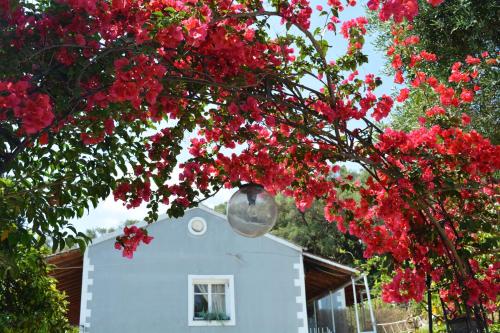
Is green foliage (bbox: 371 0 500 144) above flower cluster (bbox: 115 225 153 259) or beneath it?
above

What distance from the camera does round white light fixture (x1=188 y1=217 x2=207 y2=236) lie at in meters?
12.0

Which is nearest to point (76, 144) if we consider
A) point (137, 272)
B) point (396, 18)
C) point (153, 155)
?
point (153, 155)

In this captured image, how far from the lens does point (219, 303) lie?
456 inches

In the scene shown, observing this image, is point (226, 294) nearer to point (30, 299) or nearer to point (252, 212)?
point (30, 299)

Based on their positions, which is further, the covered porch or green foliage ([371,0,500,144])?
the covered porch

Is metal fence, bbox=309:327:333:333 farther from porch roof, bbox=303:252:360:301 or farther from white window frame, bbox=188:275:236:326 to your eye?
white window frame, bbox=188:275:236:326

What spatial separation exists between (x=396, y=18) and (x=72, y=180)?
2562mm

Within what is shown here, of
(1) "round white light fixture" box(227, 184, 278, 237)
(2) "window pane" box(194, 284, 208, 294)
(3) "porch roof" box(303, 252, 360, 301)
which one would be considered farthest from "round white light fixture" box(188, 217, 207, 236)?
(1) "round white light fixture" box(227, 184, 278, 237)

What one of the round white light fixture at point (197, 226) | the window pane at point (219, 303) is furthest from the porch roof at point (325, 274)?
the round white light fixture at point (197, 226)

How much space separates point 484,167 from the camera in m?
4.14

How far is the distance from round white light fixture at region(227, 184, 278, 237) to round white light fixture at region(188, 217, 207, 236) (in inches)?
330

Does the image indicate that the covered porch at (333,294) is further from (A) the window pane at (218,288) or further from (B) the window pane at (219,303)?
(B) the window pane at (219,303)

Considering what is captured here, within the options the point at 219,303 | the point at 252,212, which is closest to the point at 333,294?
the point at 219,303

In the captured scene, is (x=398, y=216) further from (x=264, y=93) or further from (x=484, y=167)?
(x=264, y=93)
